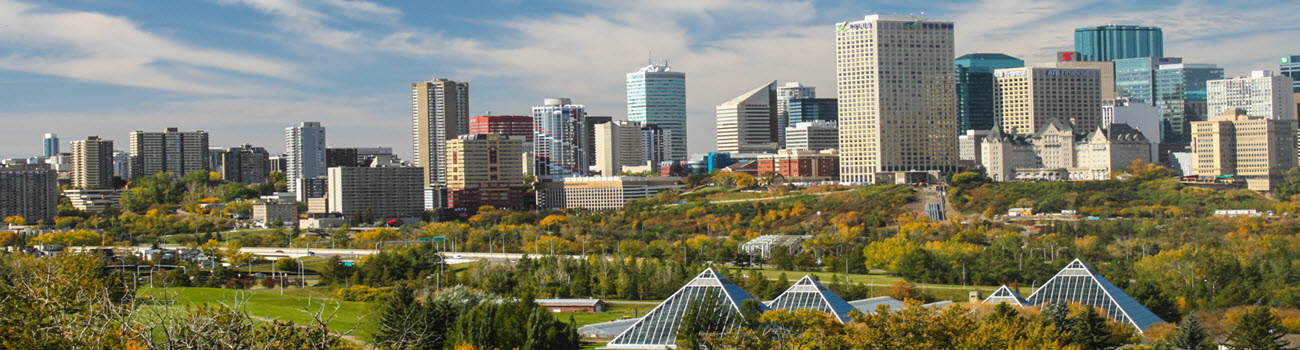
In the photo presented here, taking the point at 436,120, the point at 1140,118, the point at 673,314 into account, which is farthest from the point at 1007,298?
the point at 436,120

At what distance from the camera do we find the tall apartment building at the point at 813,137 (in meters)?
194

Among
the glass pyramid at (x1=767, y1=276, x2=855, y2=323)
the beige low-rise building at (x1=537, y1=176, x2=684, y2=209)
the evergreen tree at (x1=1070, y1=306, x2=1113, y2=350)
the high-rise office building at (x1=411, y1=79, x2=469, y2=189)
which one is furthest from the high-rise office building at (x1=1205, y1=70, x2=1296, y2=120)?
the evergreen tree at (x1=1070, y1=306, x2=1113, y2=350)

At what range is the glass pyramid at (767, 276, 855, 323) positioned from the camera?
56969 millimetres

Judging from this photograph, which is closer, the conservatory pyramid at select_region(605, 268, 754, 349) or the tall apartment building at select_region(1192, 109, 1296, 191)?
the conservatory pyramid at select_region(605, 268, 754, 349)

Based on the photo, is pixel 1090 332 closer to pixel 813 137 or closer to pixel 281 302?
pixel 281 302

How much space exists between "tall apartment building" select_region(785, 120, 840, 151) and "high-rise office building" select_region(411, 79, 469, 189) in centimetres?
4718

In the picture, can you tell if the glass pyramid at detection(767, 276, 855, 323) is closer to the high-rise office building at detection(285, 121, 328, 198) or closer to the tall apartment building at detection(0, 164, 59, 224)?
the tall apartment building at detection(0, 164, 59, 224)

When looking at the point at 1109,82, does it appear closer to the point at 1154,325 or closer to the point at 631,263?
the point at 631,263

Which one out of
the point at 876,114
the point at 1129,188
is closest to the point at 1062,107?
the point at 876,114

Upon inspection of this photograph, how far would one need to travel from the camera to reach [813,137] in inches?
7633

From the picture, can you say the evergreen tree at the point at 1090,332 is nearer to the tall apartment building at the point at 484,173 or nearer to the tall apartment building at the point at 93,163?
the tall apartment building at the point at 484,173

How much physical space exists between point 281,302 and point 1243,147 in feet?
347

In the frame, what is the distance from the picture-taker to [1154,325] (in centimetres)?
5591

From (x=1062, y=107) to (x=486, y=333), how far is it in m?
128
